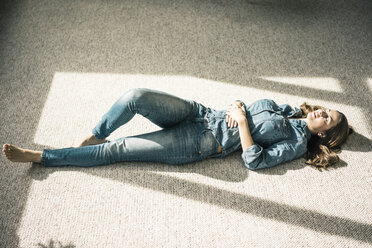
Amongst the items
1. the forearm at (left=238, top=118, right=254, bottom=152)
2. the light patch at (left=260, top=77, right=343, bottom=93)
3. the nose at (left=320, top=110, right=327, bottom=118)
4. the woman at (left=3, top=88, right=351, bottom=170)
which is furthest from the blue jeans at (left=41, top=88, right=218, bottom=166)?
the light patch at (left=260, top=77, right=343, bottom=93)

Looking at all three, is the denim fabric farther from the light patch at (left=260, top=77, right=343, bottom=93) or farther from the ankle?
the light patch at (left=260, top=77, right=343, bottom=93)

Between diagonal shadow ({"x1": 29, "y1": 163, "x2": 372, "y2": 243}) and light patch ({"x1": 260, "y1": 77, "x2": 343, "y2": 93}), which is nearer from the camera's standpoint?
diagonal shadow ({"x1": 29, "y1": 163, "x2": 372, "y2": 243})

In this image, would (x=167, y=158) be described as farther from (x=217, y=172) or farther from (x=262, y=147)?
(x=262, y=147)

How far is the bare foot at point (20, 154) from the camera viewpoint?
1178 mm

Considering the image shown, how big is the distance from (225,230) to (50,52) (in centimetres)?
133

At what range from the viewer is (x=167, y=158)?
1.24 m

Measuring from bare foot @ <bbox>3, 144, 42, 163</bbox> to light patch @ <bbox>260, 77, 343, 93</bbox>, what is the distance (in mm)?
1221

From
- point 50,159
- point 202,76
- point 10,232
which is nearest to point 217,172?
point 202,76

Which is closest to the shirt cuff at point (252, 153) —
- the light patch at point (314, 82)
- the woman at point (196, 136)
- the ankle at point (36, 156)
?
the woman at point (196, 136)

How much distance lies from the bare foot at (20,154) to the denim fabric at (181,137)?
31 mm

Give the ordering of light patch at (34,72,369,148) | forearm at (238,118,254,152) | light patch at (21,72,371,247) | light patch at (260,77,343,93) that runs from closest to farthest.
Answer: light patch at (21,72,371,247)
forearm at (238,118,254,152)
light patch at (34,72,369,148)
light patch at (260,77,343,93)

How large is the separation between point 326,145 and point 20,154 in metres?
1.31

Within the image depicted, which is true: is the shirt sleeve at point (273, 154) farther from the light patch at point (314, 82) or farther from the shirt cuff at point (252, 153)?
the light patch at point (314, 82)

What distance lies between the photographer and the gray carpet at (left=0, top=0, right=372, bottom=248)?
3.77 ft
